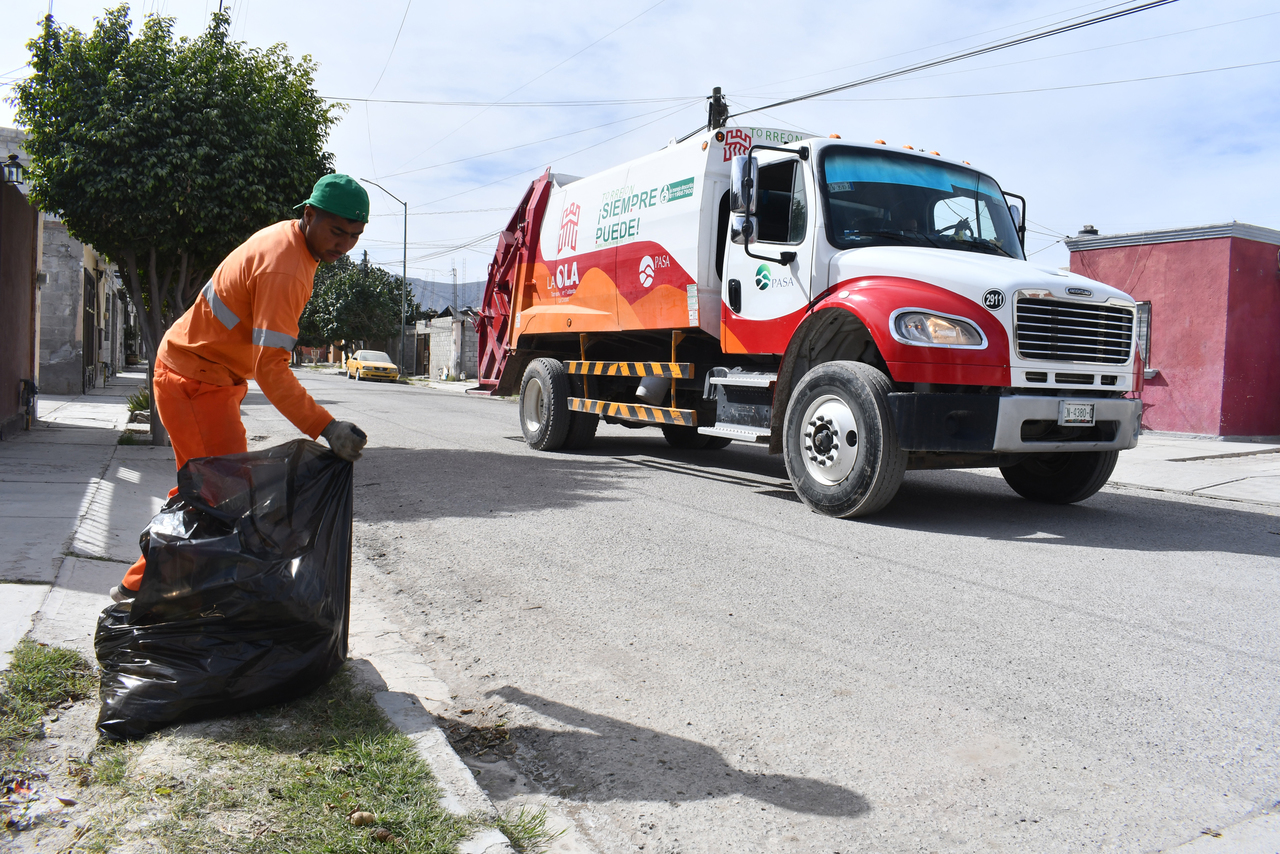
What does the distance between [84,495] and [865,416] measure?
5530 millimetres

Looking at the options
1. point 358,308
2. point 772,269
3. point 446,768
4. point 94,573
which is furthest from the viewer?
point 358,308

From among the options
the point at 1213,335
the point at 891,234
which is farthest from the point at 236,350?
the point at 1213,335

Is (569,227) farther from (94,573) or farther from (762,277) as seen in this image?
(94,573)

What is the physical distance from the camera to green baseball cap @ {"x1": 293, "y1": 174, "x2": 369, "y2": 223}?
307cm

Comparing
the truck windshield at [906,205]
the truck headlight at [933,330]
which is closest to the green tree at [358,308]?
the truck windshield at [906,205]

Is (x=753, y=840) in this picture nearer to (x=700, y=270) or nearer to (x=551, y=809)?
(x=551, y=809)

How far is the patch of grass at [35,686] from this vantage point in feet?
8.82

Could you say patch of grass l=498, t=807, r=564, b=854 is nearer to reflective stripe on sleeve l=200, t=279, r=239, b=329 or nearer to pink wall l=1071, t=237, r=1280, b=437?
reflective stripe on sleeve l=200, t=279, r=239, b=329

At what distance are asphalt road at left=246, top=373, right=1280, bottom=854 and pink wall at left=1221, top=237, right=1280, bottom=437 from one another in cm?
979

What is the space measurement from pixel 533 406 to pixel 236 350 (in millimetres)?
8221

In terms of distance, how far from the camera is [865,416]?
629cm

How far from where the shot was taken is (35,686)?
296 cm

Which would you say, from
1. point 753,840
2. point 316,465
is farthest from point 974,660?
point 316,465

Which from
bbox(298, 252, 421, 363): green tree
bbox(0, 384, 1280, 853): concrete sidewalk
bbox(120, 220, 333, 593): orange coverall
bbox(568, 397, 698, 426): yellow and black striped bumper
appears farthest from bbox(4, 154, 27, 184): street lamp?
bbox(298, 252, 421, 363): green tree
